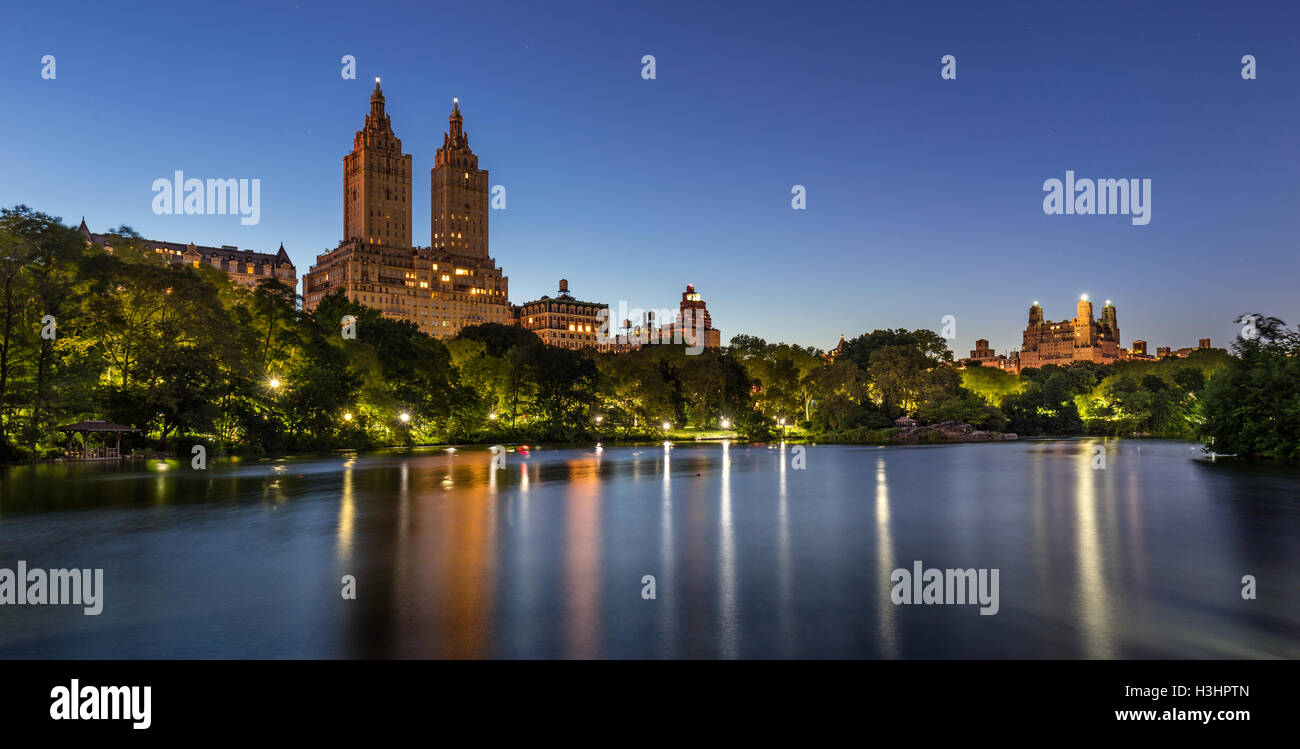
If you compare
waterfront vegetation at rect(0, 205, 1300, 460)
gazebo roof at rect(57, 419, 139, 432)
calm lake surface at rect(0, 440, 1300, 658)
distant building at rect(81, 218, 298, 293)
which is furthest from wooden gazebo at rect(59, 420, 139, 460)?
distant building at rect(81, 218, 298, 293)

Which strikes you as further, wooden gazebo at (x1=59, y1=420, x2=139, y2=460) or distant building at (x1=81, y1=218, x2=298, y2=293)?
distant building at (x1=81, y1=218, x2=298, y2=293)

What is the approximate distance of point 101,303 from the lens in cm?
3841

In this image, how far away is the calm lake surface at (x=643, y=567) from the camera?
7.86 m

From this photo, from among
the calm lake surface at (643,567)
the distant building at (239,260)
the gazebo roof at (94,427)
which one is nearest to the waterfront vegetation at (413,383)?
the gazebo roof at (94,427)

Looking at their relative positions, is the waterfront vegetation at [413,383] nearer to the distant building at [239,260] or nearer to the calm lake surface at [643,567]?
the calm lake surface at [643,567]

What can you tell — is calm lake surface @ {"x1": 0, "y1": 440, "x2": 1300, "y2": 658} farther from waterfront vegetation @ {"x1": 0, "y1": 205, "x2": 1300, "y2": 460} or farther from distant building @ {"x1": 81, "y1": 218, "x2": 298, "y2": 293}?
distant building @ {"x1": 81, "y1": 218, "x2": 298, "y2": 293}

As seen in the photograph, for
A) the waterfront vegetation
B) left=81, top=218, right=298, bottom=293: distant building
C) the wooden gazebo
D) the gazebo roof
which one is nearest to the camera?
the waterfront vegetation

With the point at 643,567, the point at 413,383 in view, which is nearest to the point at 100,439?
the point at 413,383

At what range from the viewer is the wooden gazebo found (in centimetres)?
3662

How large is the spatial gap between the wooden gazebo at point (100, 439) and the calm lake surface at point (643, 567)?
45.1ft

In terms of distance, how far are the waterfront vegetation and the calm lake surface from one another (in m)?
13.6

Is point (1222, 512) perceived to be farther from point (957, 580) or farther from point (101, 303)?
point (101, 303)
